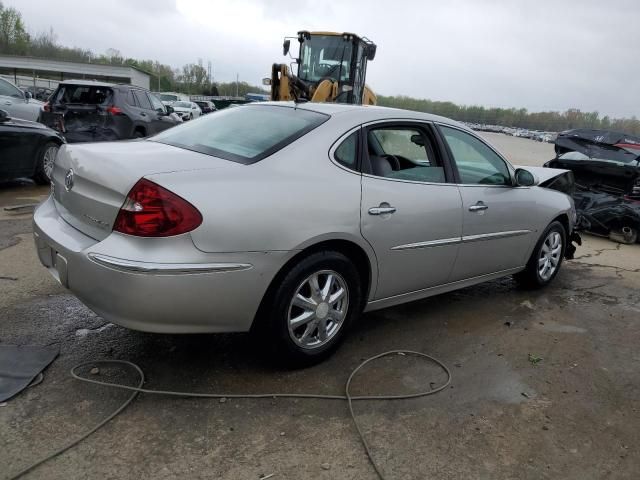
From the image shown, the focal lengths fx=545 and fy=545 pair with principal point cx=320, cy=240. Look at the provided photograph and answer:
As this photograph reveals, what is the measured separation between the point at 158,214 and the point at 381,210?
136 cm

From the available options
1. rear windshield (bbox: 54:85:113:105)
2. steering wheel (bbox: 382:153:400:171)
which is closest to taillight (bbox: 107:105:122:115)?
rear windshield (bbox: 54:85:113:105)

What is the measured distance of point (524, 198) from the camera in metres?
4.55

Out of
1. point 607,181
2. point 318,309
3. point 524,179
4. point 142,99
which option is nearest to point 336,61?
point 142,99

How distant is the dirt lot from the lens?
2.45m

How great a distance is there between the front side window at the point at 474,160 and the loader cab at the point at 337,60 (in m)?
9.01

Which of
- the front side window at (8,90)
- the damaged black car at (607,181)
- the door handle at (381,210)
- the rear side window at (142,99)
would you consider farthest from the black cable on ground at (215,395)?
the front side window at (8,90)

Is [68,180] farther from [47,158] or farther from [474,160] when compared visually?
[47,158]

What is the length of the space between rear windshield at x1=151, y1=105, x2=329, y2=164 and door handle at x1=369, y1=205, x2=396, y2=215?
24.3 inches

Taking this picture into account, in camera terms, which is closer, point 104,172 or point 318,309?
point 104,172

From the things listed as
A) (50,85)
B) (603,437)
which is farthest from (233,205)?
(50,85)

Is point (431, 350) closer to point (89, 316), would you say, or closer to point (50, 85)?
point (89, 316)

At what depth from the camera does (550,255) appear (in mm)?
5145

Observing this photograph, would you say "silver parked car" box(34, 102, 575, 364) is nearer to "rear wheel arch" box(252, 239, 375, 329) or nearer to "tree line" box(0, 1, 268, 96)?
"rear wheel arch" box(252, 239, 375, 329)

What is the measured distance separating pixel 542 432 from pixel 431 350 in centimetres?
100
